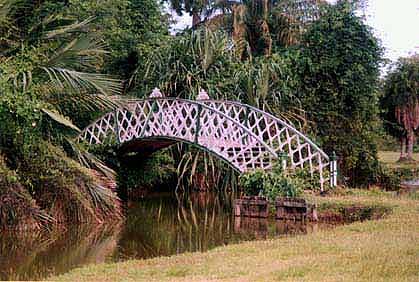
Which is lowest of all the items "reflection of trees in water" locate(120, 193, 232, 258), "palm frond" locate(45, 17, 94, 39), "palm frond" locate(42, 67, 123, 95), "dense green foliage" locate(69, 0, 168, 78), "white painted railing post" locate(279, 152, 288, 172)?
"reflection of trees in water" locate(120, 193, 232, 258)

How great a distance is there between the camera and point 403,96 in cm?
3462

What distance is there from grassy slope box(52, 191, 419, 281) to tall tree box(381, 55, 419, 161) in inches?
912

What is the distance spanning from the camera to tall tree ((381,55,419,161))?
34281 millimetres

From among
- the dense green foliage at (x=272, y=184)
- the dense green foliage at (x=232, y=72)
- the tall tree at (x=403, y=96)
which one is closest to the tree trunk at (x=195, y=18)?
the dense green foliage at (x=232, y=72)

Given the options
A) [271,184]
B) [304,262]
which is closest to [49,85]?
[271,184]

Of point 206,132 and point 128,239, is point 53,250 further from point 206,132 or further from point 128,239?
point 206,132

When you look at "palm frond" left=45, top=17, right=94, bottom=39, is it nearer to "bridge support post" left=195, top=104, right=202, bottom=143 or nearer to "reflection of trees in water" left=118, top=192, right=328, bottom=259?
"bridge support post" left=195, top=104, right=202, bottom=143

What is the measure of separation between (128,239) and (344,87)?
1337 centimetres

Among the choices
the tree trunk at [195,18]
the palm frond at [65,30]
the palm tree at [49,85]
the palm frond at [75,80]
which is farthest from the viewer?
the tree trunk at [195,18]

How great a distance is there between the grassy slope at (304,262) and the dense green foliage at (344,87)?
1329 cm

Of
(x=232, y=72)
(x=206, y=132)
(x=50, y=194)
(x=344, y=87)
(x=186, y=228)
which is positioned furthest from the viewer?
Answer: (x=232, y=72)

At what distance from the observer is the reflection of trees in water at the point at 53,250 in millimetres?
11117

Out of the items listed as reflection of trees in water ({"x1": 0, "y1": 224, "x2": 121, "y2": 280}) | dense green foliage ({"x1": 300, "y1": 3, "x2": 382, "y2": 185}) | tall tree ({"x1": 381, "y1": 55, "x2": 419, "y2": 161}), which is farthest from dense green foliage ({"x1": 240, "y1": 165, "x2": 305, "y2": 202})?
tall tree ({"x1": 381, "y1": 55, "x2": 419, "y2": 161})

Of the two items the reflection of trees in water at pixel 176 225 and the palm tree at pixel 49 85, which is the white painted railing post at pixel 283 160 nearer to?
the reflection of trees in water at pixel 176 225
